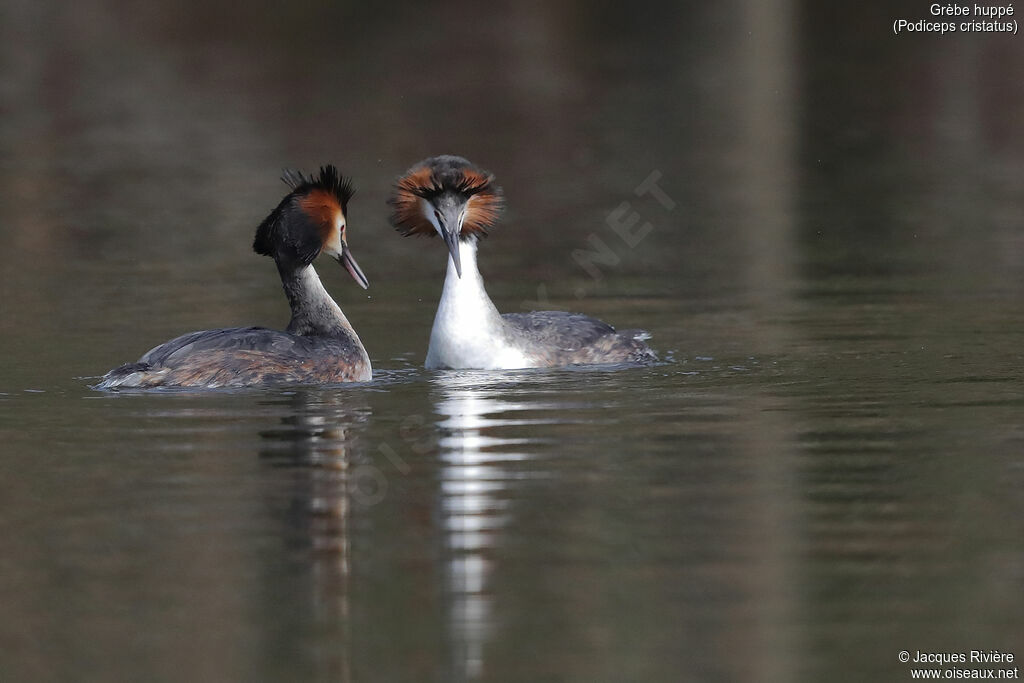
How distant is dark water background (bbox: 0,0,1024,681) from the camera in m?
7.88

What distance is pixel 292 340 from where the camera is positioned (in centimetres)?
1342

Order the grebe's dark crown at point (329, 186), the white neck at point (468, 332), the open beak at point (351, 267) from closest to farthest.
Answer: the grebe's dark crown at point (329, 186)
the white neck at point (468, 332)
the open beak at point (351, 267)

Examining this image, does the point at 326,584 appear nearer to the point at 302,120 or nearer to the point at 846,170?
the point at 846,170

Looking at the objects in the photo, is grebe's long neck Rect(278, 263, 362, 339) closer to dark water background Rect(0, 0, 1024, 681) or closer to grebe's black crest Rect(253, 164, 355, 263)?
grebe's black crest Rect(253, 164, 355, 263)

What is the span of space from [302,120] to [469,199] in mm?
19924

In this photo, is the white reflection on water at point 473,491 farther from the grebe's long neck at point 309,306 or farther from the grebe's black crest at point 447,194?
the grebe's black crest at point 447,194

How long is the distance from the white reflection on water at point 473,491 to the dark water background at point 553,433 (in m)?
0.03

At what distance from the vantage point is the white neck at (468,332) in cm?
1391

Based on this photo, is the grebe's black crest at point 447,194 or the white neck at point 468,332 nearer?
the white neck at point 468,332

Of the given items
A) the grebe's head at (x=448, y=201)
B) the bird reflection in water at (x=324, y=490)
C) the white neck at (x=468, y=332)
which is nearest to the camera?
the bird reflection in water at (x=324, y=490)

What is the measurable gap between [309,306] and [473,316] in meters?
1.11

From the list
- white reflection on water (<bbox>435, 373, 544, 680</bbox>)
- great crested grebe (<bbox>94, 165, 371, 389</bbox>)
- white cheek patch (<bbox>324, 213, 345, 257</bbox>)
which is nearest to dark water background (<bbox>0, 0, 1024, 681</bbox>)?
white reflection on water (<bbox>435, 373, 544, 680</bbox>)

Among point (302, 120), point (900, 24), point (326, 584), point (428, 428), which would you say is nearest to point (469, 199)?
point (428, 428)

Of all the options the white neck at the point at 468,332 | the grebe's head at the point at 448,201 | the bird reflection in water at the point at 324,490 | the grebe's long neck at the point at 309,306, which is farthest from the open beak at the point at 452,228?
the bird reflection in water at the point at 324,490
